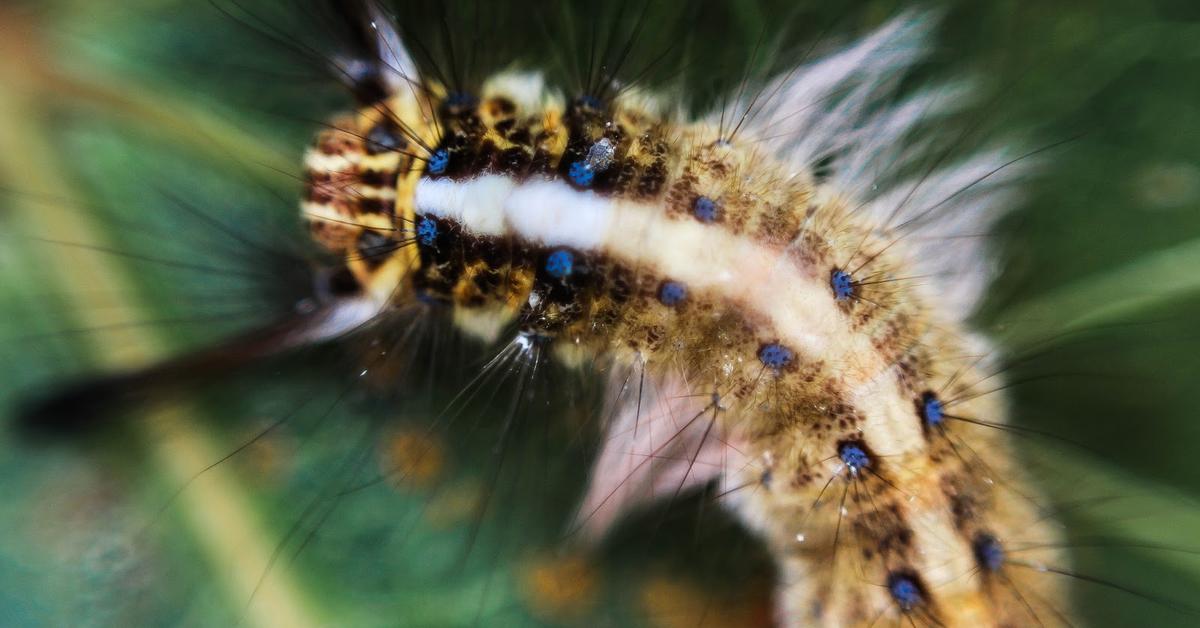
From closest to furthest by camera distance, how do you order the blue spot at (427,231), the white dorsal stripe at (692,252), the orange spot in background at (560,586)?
the white dorsal stripe at (692,252)
the blue spot at (427,231)
the orange spot in background at (560,586)

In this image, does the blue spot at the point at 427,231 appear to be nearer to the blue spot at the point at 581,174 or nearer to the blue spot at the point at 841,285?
the blue spot at the point at 581,174

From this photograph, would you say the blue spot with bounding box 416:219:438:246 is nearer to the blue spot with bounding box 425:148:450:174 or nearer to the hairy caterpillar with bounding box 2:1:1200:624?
the hairy caterpillar with bounding box 2:1:1200:624

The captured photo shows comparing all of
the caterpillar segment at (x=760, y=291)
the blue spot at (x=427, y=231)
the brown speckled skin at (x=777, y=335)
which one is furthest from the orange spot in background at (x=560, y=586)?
the blue spot at (x=427, y=231)

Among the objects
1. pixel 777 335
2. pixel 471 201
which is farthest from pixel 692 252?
pixel 471 201

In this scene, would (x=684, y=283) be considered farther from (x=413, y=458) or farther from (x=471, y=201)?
(x=413, y=458)

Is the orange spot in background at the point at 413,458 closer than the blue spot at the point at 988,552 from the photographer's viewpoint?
No

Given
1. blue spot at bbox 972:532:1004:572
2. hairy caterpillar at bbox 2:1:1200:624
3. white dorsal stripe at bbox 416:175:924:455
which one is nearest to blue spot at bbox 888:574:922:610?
hairy caterpillar at bbox 2:1:1200:624
